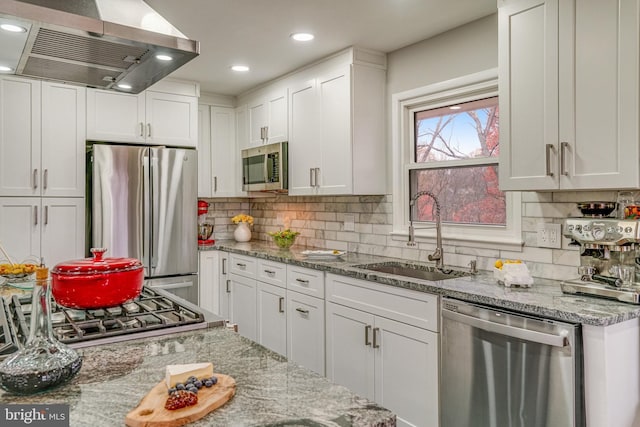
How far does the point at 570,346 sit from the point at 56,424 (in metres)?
1.69

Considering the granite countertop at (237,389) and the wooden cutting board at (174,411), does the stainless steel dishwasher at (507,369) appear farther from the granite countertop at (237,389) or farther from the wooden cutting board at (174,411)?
the wooden cutting board at (174,411)

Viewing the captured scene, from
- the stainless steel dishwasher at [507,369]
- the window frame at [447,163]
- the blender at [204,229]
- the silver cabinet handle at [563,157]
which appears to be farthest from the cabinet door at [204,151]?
the silver cabinet handle at [563,157]

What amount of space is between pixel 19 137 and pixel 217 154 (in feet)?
5.89

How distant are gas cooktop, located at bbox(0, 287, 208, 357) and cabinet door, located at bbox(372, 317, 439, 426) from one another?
124 centimetres

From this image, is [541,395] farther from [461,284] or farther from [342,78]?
[342,78]

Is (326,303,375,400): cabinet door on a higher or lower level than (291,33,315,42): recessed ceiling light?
lower

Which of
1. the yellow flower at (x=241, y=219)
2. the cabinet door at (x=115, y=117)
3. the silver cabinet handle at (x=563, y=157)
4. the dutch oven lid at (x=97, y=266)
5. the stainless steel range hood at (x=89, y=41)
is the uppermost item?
the cabinet door at (x=115, y=117)

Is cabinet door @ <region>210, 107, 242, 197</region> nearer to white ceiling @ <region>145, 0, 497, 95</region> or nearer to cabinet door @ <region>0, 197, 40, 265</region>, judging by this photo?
white ceiling @ <region>145, 0, 497, 95</region>

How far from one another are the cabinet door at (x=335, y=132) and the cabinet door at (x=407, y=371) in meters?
1.18

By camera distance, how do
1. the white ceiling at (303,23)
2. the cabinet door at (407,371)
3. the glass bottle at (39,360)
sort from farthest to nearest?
the white ceiling at (303,23)
the cabinet door at (407,371)
the glass bottle at (39,360)

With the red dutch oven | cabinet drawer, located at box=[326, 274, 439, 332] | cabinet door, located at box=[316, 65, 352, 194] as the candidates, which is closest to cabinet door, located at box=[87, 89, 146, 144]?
cabinet door, located at box=[316, 65, 352, 194]

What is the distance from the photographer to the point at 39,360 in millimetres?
1040

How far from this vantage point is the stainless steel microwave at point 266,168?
4094 mm

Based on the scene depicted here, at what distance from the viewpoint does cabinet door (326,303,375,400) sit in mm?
2752
